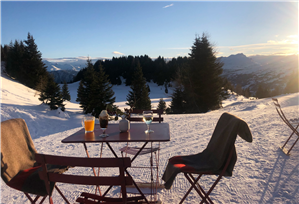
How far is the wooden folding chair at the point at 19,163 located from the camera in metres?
1.71

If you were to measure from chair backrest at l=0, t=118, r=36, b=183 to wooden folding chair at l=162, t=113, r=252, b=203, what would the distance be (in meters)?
1.45

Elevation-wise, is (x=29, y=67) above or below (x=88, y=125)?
above

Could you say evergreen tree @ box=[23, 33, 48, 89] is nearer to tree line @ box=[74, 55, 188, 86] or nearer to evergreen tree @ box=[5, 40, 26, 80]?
evergreen tree @ box=[5, 40, 26, 80]

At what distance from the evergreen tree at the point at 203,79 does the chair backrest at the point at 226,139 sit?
15.4 metres

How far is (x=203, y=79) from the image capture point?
17.2m

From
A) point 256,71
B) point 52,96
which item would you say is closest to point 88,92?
point 52,96

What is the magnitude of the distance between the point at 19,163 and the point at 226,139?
2070 millimetres

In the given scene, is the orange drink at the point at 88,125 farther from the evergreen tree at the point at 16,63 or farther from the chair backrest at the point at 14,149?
the evergreen tree at the point at 16,63

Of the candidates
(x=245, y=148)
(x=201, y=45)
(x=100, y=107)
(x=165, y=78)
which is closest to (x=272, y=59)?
(x=165, y=78)

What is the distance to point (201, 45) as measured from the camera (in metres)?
17.2

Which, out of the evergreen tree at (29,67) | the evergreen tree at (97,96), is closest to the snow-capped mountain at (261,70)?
Answer: the evergreen tree at (97,96)

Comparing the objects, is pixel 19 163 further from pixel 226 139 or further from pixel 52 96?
pixel 52 96

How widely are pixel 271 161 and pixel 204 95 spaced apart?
14182 millimetres

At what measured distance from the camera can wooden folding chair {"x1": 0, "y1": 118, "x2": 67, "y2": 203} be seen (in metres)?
1.71
